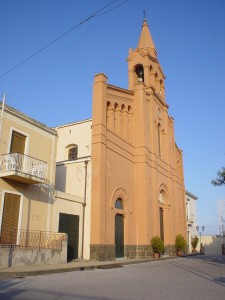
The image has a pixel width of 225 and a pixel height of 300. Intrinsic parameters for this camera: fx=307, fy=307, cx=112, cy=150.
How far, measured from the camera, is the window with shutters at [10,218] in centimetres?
1391

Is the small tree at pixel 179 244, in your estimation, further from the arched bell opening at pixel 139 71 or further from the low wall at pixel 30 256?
the arched bell opening at pixel 139 71

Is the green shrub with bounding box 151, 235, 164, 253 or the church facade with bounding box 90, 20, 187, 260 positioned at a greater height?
the church facade with bounding box 90, 20, 187, 260

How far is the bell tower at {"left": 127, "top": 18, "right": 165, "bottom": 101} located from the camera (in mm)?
29347

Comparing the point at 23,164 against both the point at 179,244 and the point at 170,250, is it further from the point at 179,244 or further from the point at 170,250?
the point at 179,244

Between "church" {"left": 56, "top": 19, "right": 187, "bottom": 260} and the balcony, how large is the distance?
516cm

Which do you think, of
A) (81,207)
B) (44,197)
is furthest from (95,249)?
(44,197)

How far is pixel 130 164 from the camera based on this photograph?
24.4 m

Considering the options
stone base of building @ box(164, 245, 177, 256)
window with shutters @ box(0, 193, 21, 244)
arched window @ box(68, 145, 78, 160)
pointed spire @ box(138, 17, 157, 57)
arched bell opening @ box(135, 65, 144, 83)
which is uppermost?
pointed spire @ box(138, 17, 157, 57)

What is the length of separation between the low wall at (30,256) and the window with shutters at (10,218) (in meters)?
1.04

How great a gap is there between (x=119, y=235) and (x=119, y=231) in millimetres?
272

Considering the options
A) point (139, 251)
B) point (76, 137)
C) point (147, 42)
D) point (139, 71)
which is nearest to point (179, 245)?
point (139, 251)

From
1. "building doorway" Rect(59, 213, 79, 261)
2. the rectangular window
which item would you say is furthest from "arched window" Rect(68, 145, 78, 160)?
the rectangular window

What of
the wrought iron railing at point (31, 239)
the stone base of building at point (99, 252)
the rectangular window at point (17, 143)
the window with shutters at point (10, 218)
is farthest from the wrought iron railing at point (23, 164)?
the stone base of building at point (99, 252)

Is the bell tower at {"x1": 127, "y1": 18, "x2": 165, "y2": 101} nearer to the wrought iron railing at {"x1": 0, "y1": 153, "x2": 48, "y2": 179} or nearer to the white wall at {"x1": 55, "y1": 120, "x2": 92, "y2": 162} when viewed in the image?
the white wall at {"x1": 55, "y1": 120, "x2": 92, "y2": 162}
